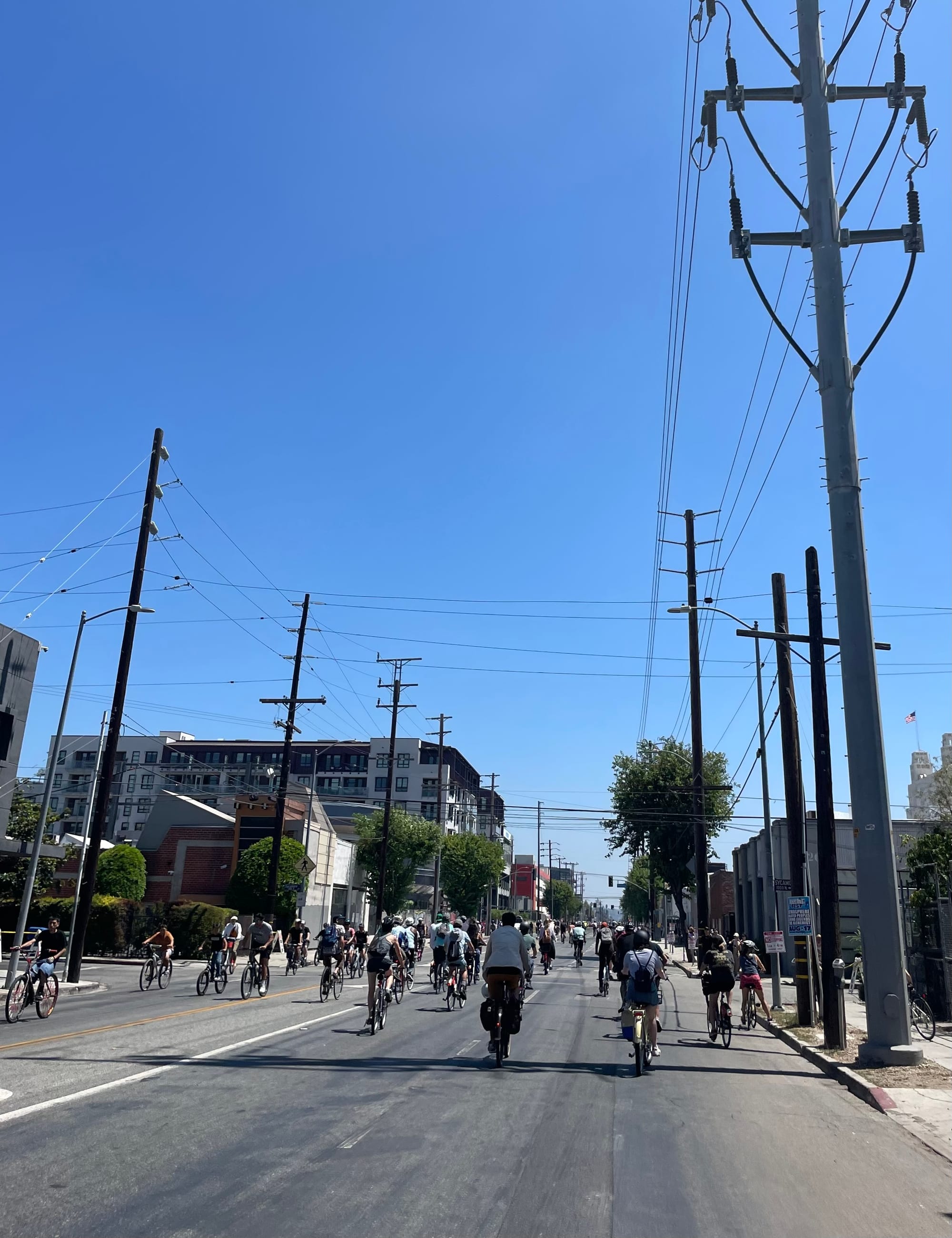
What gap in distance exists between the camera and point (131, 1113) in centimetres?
861

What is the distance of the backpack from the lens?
1234 centimetres

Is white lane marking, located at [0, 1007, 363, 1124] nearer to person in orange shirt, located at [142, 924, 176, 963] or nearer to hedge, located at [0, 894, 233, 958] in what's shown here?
person in orange shirt, located at [142, 924, 176, 963]

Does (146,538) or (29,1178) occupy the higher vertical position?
(146,538)

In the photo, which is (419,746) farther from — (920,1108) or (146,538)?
(920,1108)

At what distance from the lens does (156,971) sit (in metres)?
27.2

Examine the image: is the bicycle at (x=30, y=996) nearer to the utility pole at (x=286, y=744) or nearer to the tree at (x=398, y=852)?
the utility pole at (x=286, y=744)

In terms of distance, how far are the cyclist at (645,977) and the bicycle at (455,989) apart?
9.37 meters

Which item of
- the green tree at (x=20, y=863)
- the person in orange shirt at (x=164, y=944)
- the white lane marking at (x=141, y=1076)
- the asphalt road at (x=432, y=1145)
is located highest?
the green tree at (x=20, y=863)

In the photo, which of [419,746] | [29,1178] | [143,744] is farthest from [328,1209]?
[143,744]

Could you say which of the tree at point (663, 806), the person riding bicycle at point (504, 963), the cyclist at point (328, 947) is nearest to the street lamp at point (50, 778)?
the cyclist at point (328, 947)

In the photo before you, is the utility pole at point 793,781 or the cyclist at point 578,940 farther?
the cyclist at point 578,940

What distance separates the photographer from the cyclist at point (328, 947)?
22438 mm

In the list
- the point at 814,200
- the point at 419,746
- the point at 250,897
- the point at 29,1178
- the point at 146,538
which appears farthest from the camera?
the point at 419,746

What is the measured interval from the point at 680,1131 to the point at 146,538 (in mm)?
24788
